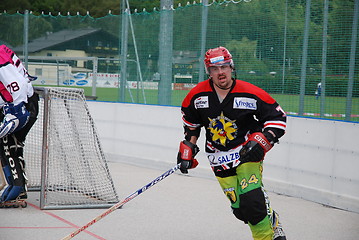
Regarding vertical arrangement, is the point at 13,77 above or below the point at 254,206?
above

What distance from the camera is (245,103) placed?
15.3 ft

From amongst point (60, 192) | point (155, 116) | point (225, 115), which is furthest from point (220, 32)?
point (225, 115)

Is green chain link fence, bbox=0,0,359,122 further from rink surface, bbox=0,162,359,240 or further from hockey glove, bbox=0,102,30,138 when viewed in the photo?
hockey glove, bbox=0,102,30,138

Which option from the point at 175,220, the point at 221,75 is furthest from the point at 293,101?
the point at 221,75

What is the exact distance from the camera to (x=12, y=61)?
20.5ft

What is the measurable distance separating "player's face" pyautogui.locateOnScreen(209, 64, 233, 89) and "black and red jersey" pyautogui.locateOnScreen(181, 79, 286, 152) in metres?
0.09

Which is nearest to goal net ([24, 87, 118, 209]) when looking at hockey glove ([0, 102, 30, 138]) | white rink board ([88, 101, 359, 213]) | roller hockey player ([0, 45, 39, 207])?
roller hockey player ([0, 45, 39, 207])

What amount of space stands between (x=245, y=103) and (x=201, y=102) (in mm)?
363

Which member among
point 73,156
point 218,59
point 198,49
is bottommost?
point 73,156

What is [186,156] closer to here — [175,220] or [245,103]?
[245,103]

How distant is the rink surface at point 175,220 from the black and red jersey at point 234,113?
1244 millimetres

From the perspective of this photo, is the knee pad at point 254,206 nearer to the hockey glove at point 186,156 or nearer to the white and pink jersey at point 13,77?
the hockey glove at point 186,156

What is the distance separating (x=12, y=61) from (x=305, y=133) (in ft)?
11.3

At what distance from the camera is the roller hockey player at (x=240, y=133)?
4555 mm
